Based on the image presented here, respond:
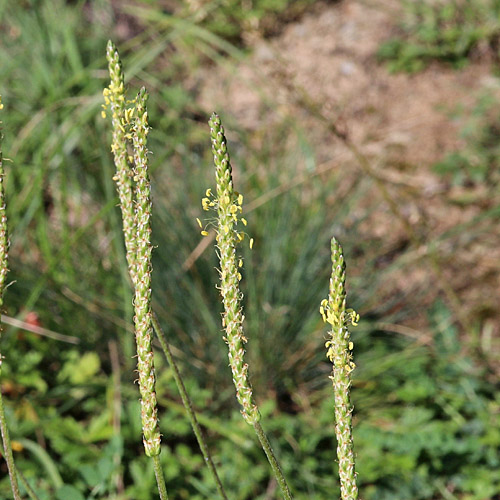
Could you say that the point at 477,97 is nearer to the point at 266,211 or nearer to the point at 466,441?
the point at 266,211

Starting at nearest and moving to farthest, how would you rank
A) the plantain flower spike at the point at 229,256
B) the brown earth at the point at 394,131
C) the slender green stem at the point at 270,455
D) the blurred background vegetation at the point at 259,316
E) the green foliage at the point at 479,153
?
the plantain flower spike at the point at 229,256, the slender green stem at the point at 270,455, the blurred background vegetation at the point at 259,316, the brown earth at the point at 394,131, the green foliage at the point at 479,153

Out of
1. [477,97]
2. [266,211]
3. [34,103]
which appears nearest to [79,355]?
[266,211]

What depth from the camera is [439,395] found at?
3012 mm

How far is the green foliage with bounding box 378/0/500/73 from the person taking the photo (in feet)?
16.7

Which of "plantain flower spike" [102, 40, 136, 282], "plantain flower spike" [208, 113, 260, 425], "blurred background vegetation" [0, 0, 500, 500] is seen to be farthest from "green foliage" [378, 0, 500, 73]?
"plantain flower spike" [208, 113, 260, 425]

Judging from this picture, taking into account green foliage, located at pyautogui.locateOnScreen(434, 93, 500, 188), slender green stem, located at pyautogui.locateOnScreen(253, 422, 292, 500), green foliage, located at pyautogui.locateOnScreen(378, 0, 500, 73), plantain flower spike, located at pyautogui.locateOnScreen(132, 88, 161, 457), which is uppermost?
green foliage, located at pyautogui.locateOnScreen(378, 0, 500, 73)

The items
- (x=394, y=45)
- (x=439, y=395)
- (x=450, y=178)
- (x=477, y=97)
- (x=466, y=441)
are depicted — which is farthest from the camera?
(x=394, y=45)

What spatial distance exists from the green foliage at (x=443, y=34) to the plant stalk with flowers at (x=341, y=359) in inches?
175

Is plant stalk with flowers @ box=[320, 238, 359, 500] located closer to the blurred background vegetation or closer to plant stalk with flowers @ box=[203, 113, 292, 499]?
plant stalk with flowers @ box=[203, 113, 292, 499]

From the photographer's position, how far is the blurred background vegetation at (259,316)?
8.72ft

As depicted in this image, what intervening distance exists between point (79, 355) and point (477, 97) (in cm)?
301

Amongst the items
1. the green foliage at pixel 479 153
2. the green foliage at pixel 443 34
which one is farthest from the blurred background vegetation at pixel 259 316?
the green foliage at pixel 443 34

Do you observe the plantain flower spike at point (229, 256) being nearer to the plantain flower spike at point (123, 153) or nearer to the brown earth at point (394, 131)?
the plantain flower spike at point (123, 153)

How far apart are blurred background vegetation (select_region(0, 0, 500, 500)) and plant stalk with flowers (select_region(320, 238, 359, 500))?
1.02 meters
